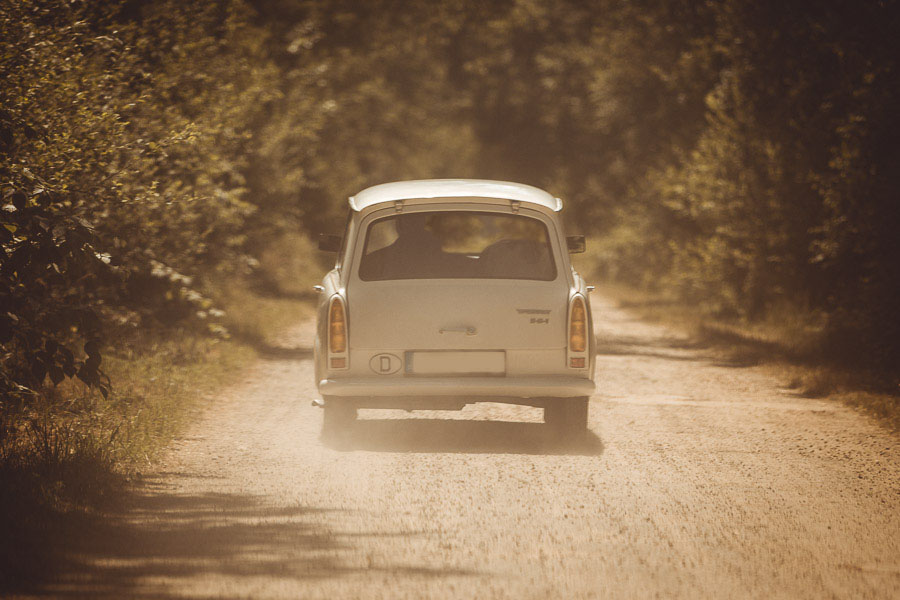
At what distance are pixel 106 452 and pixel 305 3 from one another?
1882 cm

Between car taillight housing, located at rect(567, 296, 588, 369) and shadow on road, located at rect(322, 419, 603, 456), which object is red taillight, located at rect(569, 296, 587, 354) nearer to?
car taillight housing, located at rect(567, 296, 588, 369)

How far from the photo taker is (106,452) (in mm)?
7594

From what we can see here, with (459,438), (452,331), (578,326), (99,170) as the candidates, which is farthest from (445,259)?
(99,170)

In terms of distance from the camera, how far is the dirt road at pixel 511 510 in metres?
5.21

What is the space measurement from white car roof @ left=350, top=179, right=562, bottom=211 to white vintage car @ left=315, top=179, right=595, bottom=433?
22 millimetres

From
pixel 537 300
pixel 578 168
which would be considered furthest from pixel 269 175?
pixel 578 168

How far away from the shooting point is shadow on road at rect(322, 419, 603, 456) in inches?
330

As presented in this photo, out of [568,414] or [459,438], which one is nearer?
[568,414]

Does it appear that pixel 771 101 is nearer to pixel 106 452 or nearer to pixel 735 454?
pixel 735 454

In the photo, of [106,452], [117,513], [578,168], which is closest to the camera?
[117,513]

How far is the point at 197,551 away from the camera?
563 cm

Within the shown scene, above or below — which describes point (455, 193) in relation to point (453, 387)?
above

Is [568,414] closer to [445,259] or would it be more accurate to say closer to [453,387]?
[453,387]

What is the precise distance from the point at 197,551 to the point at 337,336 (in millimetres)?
2801
